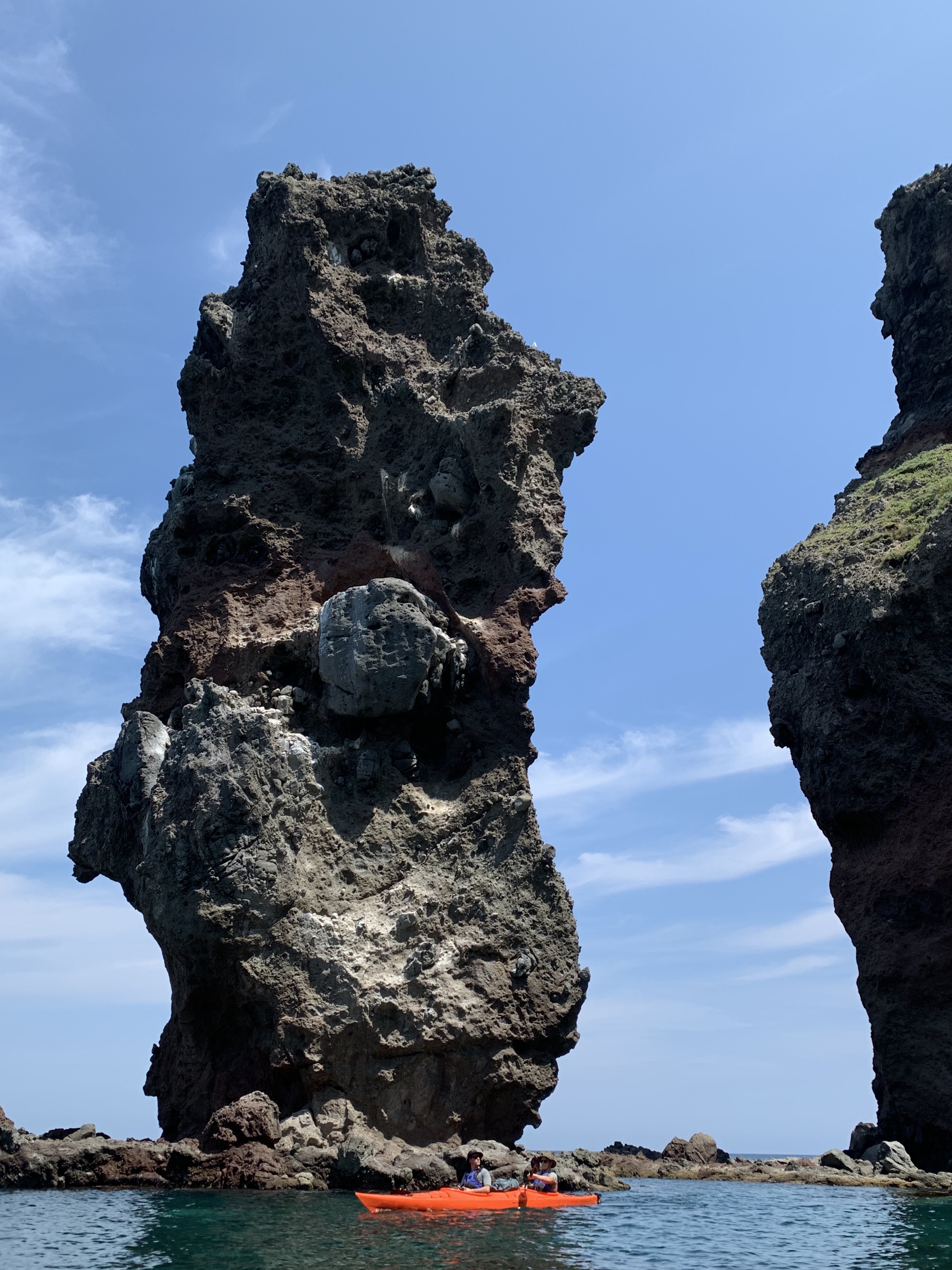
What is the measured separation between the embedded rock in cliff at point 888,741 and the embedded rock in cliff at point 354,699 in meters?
8.24

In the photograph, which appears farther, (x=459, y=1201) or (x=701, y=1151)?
(x=701, y=1151)

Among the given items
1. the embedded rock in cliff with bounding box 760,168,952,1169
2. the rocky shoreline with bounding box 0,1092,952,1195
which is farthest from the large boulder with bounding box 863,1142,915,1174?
the rocky shoreline with bounding box 0,1092,952,1195

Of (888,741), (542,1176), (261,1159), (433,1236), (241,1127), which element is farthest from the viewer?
(888,741)

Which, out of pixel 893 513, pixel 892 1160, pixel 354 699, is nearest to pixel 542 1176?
pixel 354 699

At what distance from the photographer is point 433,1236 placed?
55.2 ft

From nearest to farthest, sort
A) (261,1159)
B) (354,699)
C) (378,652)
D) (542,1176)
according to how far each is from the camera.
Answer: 1. (542,1176)
2. (261,1159)
3. (378,652)
4. (354,699)

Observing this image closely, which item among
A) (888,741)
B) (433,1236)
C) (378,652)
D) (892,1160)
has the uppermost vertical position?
(378,652)

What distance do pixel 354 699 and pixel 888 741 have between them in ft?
43.3

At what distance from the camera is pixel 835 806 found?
100 feet

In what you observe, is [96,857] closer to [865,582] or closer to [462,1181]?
[462,1181]

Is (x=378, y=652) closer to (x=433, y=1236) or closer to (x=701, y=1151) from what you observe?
(x=433, y=1236)

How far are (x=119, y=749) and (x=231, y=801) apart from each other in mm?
4576

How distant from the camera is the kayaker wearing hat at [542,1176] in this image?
804 inches

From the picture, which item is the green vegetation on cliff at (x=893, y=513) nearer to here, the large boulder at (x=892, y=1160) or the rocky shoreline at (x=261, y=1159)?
the large boulder at (x=892, y=1160)
